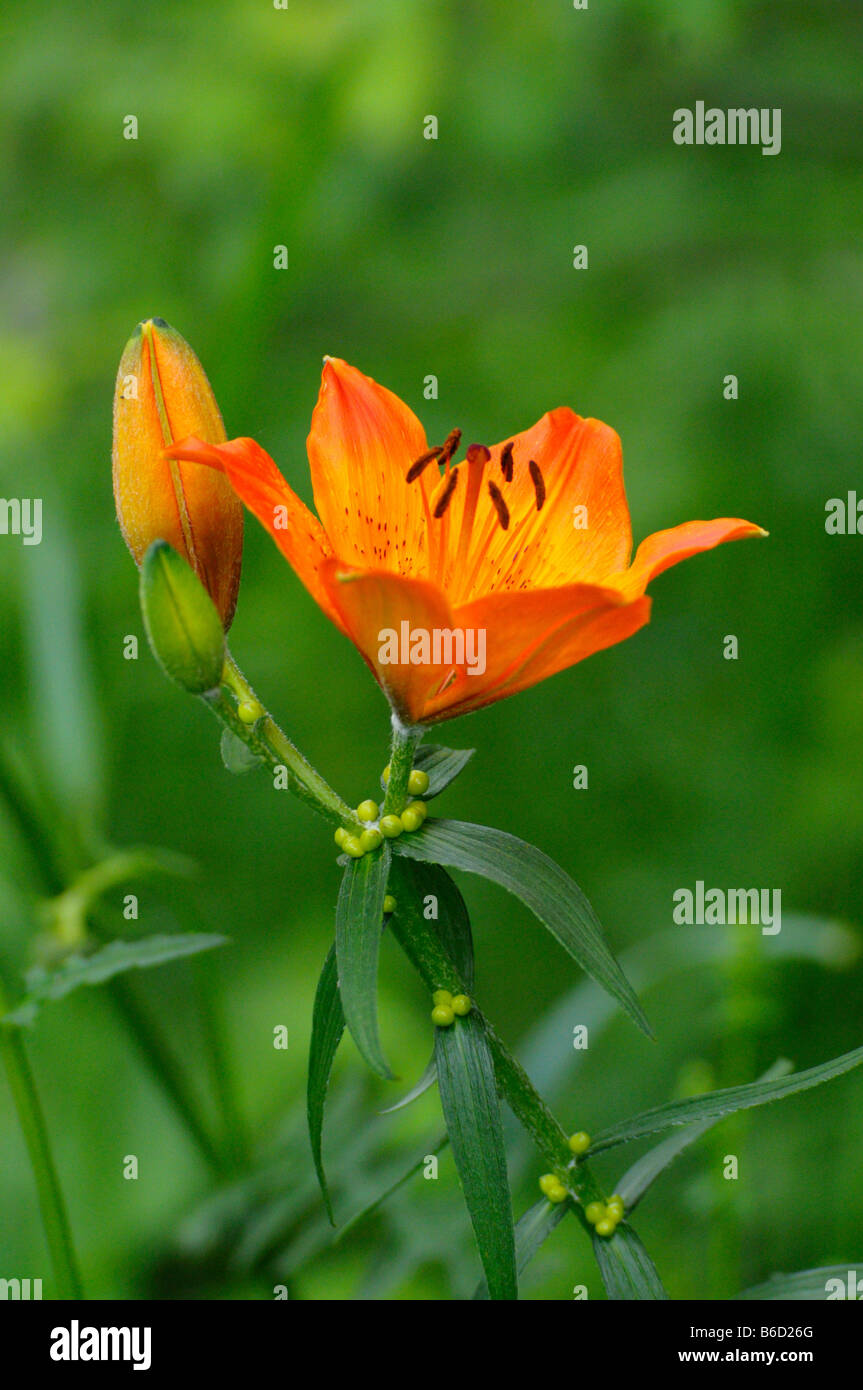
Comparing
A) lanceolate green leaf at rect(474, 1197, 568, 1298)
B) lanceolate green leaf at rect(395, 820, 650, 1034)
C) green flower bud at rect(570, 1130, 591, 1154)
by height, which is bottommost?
lanceolate green leaf at rect(474, 1197, 568, 1298)

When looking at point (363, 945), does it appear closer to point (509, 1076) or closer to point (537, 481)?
point (509, 1076)

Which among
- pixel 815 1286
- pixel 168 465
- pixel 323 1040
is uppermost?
pixel 168 465

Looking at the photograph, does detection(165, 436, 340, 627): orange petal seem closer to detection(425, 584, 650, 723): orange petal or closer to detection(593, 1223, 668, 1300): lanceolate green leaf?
detection(425, 584, 650, 723): orange petal

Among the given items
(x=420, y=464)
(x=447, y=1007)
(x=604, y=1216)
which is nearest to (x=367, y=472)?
(x=420, y=464)

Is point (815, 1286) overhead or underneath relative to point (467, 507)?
underneath

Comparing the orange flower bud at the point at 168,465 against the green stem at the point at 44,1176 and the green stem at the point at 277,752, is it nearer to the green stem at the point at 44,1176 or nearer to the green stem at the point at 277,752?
the green stem at the point at 277,752

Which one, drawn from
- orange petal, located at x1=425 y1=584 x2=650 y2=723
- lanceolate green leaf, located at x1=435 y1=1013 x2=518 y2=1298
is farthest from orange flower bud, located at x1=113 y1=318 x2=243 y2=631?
lanceolate green leaf, located at x1=435 y1=1013 x2=518 y2=1298

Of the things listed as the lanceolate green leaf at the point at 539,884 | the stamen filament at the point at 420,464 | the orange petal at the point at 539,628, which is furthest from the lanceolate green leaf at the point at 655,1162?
the stamen filament at the point at 420,464

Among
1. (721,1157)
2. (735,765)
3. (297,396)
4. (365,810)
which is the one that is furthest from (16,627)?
(365,810)
